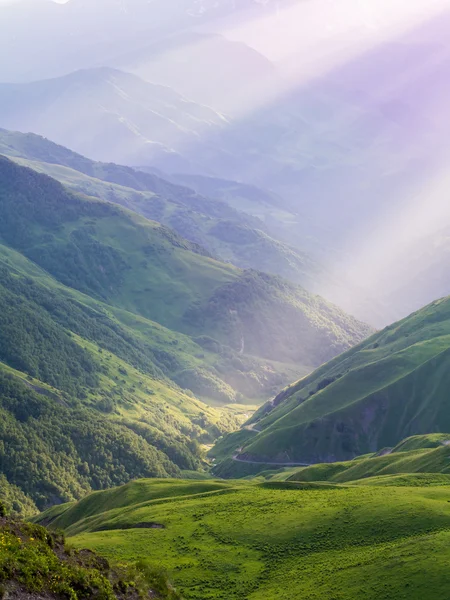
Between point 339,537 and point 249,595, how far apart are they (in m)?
19.6

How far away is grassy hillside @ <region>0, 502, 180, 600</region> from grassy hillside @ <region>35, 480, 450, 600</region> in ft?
59.7

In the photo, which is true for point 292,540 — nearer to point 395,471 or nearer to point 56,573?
point 56,573

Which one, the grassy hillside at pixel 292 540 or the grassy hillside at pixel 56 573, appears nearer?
the grassy hillside at pixel 56 573

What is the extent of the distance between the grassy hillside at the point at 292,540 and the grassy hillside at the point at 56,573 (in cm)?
1819

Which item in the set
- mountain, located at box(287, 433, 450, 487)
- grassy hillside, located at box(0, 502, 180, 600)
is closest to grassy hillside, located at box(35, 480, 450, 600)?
mountain, located at box(287, 433, 450, 487)

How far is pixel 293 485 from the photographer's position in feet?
468

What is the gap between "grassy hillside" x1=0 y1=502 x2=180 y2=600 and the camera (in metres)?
61.7

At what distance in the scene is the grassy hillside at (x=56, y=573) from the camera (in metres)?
61.7

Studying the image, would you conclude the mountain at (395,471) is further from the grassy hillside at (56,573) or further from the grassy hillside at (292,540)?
the grassy hillside at (56,573)

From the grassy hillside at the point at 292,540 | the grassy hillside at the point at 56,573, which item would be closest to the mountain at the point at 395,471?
the grassy hillside at the point at 292,540

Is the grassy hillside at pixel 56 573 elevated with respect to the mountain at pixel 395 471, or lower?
elevated

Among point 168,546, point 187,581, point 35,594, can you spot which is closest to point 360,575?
point 187,581

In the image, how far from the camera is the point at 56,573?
216 ft

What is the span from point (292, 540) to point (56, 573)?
164 ft
